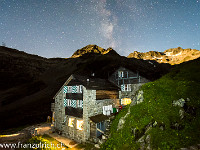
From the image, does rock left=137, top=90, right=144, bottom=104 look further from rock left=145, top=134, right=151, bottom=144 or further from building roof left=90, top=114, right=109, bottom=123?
building roof left=90, top=114, right=109, bottom=123

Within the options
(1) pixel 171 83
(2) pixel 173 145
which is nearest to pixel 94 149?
(2) pixel 173 145

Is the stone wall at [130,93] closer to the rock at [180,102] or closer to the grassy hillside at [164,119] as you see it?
the grassy hillside at [164,119]

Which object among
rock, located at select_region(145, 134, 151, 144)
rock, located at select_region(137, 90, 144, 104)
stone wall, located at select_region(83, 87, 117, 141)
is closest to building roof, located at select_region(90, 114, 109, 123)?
stone wall, located at select_region(83, 87, 117, 141)

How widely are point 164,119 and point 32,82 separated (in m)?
72.5

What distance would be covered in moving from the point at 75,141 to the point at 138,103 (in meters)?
13.4

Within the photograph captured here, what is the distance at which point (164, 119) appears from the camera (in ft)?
30.2

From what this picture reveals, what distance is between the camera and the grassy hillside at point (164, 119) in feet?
26.1

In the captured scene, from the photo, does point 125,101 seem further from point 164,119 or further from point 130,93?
point 164,119

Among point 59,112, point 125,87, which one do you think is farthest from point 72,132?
point 125,87

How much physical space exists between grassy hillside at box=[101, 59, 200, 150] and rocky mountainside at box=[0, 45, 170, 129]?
52.2 feet

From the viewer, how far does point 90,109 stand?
17766 millimetres

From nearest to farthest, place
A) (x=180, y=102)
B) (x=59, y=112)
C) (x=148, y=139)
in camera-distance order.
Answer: (x=148, y=139), (x=180, y=102), (x=59, y=112)

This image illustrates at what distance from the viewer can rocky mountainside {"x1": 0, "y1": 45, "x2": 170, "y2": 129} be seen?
34562 millimetres

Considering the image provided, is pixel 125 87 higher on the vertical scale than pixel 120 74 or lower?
lower
